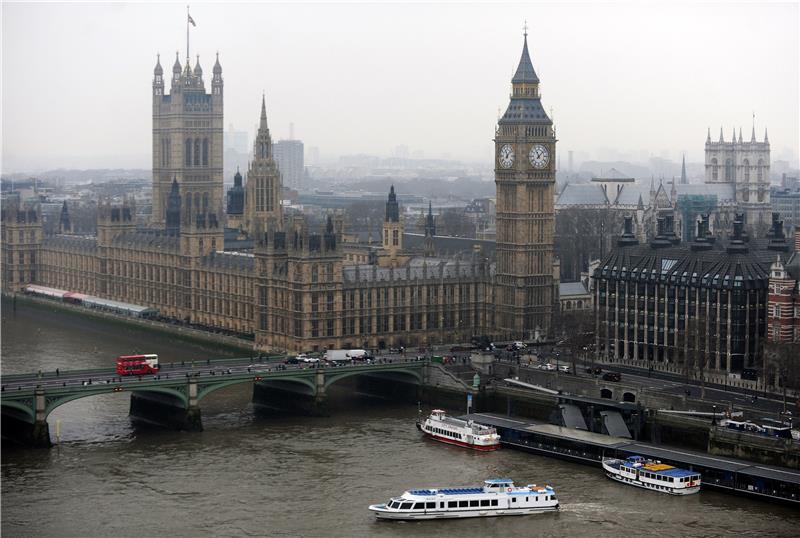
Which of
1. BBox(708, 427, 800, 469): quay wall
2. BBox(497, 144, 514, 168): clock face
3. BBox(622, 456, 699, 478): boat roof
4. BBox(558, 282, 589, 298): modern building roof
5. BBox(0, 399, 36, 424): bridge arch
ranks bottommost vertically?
BBox(622, 456, 699, 478): boat roof

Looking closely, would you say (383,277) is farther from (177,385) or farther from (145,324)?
(145,324)

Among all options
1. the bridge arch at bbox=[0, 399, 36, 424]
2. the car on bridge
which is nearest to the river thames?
the bridge arch at bbox=[0, 399, 36, 424]

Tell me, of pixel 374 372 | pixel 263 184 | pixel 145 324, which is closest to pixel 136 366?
pixel 374 372

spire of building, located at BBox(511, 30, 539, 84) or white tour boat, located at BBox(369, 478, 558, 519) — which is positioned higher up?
spire of building, located at BBox(511, 30, 539, 84)

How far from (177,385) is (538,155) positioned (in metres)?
31.5

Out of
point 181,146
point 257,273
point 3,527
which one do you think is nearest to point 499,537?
point 3,527

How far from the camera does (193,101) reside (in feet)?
491

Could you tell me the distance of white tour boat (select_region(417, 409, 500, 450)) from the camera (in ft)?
234

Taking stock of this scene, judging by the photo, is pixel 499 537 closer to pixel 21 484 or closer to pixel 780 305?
pixel 21 484

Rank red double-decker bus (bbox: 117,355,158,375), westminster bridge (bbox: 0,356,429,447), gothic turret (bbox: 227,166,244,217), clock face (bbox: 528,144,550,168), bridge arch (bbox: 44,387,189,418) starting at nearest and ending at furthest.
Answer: westminster bridge (bbox: 0,356,429,447)
bridge arch (bbox: 44,387,189,418)
red double-decker bus (bbox: 117,355,158,375)
clock face (bbox: 528,144,550,168)
gothic turret (bbox: 227,166,244,217)

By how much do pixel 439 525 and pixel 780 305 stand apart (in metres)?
25.6

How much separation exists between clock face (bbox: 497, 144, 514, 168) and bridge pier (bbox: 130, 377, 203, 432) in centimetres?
2912

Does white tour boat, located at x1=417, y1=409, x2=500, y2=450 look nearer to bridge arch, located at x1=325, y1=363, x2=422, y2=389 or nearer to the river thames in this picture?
the river thames

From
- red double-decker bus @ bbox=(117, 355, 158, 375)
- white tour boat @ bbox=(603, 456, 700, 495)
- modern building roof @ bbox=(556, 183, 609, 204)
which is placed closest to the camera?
white tour boat @ bbox=(603, 456, 700, 495)
